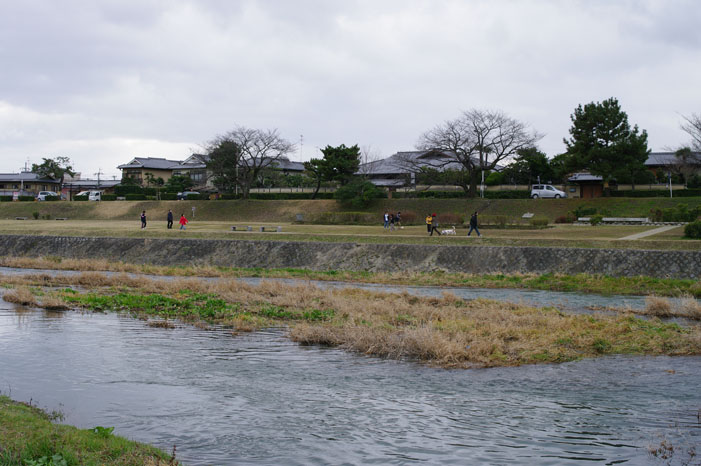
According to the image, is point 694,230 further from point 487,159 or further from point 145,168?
point 145,168

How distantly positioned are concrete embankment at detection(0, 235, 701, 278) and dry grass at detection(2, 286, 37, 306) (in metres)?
16.9

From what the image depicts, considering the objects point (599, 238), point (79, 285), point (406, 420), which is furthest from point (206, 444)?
point (599, 238)

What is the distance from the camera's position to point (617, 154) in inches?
2324

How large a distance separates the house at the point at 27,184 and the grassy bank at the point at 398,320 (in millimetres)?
100731

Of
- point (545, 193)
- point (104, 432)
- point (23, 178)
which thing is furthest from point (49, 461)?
point (23, 178)

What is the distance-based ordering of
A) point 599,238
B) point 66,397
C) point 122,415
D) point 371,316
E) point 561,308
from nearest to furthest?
point 122,415, point 66,397, point 371,316, point 561,308, point 599,238

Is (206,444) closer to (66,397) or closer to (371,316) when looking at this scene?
(66,397)

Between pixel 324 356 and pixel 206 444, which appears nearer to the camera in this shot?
pixel 206 444

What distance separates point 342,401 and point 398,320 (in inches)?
278

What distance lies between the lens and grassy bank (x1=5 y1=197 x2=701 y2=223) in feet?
192

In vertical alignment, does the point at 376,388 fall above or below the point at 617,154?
below

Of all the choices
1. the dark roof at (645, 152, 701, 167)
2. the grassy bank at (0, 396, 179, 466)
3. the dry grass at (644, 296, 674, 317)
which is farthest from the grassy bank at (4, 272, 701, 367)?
the dark roof at (645, 152, 701, 167)

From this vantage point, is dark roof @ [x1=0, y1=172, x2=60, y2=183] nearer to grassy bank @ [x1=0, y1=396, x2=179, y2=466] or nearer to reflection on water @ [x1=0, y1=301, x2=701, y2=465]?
reflection on water @ [x1=0, y1=301, x2=701, y2=465]

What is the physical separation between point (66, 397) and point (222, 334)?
19.9 ft
